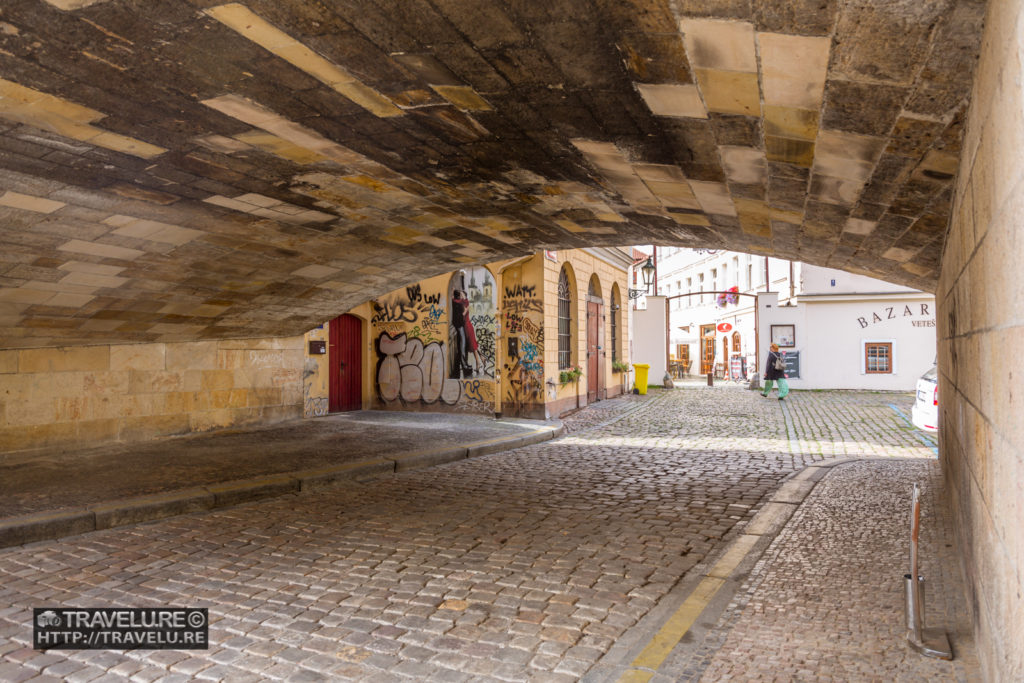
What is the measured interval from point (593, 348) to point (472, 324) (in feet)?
14.9

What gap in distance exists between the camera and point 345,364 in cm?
1606

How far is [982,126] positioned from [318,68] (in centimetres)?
354

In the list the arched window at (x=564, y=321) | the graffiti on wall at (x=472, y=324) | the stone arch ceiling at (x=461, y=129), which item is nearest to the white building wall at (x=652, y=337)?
the arched window at (x=564, y=321)

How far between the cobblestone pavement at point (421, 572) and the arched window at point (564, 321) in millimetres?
7272

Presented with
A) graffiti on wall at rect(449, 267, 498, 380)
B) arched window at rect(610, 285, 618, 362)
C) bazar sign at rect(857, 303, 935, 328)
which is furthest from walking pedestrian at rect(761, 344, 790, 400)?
graffiti on wall at rect(449, 267, 498, 380)

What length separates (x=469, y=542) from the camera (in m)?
5.54

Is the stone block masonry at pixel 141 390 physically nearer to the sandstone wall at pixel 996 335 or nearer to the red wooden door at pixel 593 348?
the red wooden door at pixel 593 348

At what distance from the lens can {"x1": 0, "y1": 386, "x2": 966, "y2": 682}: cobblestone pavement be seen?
345 centimetres

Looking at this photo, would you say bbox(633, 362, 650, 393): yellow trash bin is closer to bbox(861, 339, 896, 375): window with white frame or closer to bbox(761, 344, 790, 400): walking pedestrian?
bbox(761, 344, 790, 400): walking pedestrian

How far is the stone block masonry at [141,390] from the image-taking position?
9.49 metres

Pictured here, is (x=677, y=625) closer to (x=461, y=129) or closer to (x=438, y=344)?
(x=461, y=129)

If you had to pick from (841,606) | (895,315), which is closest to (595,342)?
(895,315)

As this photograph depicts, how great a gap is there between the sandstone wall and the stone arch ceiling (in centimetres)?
56

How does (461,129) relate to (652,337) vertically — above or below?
above
